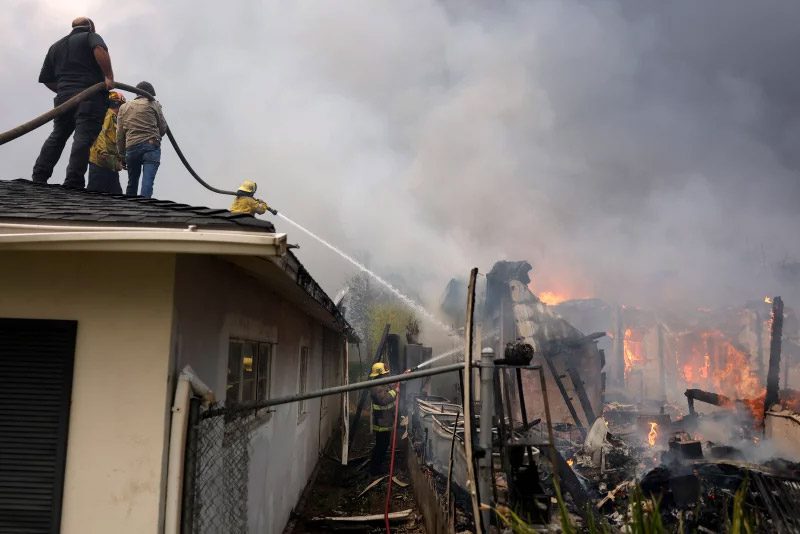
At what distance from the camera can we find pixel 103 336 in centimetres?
290

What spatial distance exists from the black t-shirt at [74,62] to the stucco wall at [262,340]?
383 centimetres

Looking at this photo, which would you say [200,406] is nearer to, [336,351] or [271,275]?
[271,275]

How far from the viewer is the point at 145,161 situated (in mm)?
6887

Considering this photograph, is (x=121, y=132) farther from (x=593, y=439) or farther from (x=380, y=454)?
(x=593, y=439)

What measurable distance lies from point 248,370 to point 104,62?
4236 mm

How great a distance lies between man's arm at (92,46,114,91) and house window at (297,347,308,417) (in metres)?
4.85

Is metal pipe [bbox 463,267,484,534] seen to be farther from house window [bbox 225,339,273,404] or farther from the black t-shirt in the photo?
the black t-shirt

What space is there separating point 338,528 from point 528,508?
4.28 metres

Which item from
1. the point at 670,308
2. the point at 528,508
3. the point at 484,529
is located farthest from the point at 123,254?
the point at 670,308

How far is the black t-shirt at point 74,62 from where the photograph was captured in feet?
20.7

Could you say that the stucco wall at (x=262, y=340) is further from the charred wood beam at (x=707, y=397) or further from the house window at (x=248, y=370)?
the charred wood beam at (x=707, y=397)

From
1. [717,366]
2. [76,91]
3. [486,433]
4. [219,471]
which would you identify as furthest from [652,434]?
[717,366]

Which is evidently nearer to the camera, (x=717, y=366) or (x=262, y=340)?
(x=262, y=340)

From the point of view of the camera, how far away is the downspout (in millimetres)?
2797
